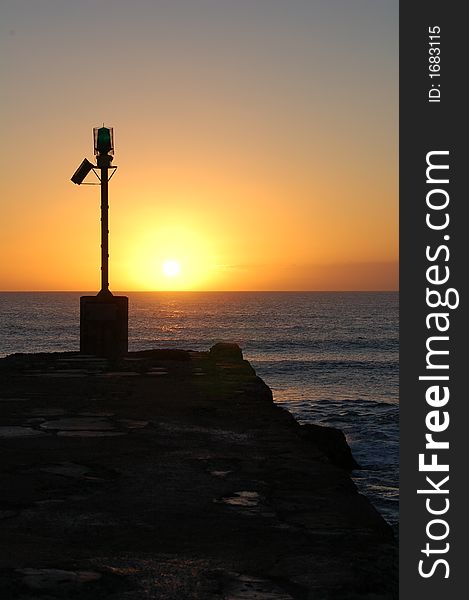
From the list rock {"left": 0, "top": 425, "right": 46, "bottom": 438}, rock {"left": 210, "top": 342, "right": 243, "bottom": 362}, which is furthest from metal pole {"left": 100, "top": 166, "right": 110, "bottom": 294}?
rock {"left": 0, "top": 425, "right": 46, "bottom": 438}

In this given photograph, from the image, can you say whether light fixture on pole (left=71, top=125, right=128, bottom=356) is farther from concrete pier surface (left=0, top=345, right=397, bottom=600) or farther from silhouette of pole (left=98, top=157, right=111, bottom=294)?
concrete pier surface (left=0, top=345, right=397, bottom=600)

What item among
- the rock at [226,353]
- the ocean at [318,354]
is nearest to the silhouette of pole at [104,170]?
the rock at [226,353]

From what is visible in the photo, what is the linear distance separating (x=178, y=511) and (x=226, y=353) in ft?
42.6

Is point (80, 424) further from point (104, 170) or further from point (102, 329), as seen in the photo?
point (104, 170)

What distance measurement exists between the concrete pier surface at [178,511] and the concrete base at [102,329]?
847 centimetres

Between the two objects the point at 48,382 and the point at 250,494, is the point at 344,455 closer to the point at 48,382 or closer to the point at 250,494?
the point at 48,382

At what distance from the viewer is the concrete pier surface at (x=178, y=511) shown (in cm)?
354

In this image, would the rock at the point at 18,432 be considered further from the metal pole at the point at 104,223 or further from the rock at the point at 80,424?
the metal pole at the point at 104,223

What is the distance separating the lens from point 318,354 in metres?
55.6

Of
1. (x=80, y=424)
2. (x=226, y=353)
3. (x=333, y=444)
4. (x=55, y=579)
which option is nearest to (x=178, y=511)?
(x=55, y=579)

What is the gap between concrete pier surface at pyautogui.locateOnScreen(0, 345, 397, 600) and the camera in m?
3.54

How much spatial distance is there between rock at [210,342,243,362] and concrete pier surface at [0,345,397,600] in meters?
7.80

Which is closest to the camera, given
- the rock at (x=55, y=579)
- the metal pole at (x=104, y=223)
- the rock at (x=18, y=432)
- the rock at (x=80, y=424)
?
the rock at (x=55, y=579)

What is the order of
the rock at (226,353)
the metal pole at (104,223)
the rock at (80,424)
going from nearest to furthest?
the rock at (80,424) → the rock at (226,353) → the metal pole at (104,223)
